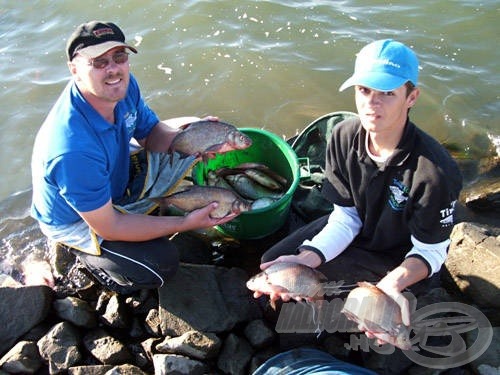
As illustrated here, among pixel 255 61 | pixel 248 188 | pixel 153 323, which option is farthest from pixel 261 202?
pixel 255 61

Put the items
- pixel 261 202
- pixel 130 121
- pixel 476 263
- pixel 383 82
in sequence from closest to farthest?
pixel 383 82 < pixel 476 263 < pixel 130 121 < pixel 261 202

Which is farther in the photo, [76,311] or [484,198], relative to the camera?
[484,198]

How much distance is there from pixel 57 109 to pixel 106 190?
2.15 ft

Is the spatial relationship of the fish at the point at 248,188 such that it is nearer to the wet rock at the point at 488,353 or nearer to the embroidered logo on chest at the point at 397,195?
the embroidered logo on chest at the point at 397,195

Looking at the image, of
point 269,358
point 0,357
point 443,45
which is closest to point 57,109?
point 0,357

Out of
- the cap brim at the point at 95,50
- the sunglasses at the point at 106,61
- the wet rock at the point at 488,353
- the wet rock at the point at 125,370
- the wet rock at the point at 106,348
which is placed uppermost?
the cap brim at the point at 95,50

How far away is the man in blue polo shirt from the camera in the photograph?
3307 mm

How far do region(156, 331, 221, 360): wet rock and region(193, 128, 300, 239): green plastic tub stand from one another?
1081 mm

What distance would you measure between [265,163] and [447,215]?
7.65ft

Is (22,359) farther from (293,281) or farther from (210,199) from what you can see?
(293,281)

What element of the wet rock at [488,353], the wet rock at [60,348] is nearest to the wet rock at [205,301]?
the wet rock at [60,348]

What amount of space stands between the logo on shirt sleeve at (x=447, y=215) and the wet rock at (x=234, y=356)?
1596mm

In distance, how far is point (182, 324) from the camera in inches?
142

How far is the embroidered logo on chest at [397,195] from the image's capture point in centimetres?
310
